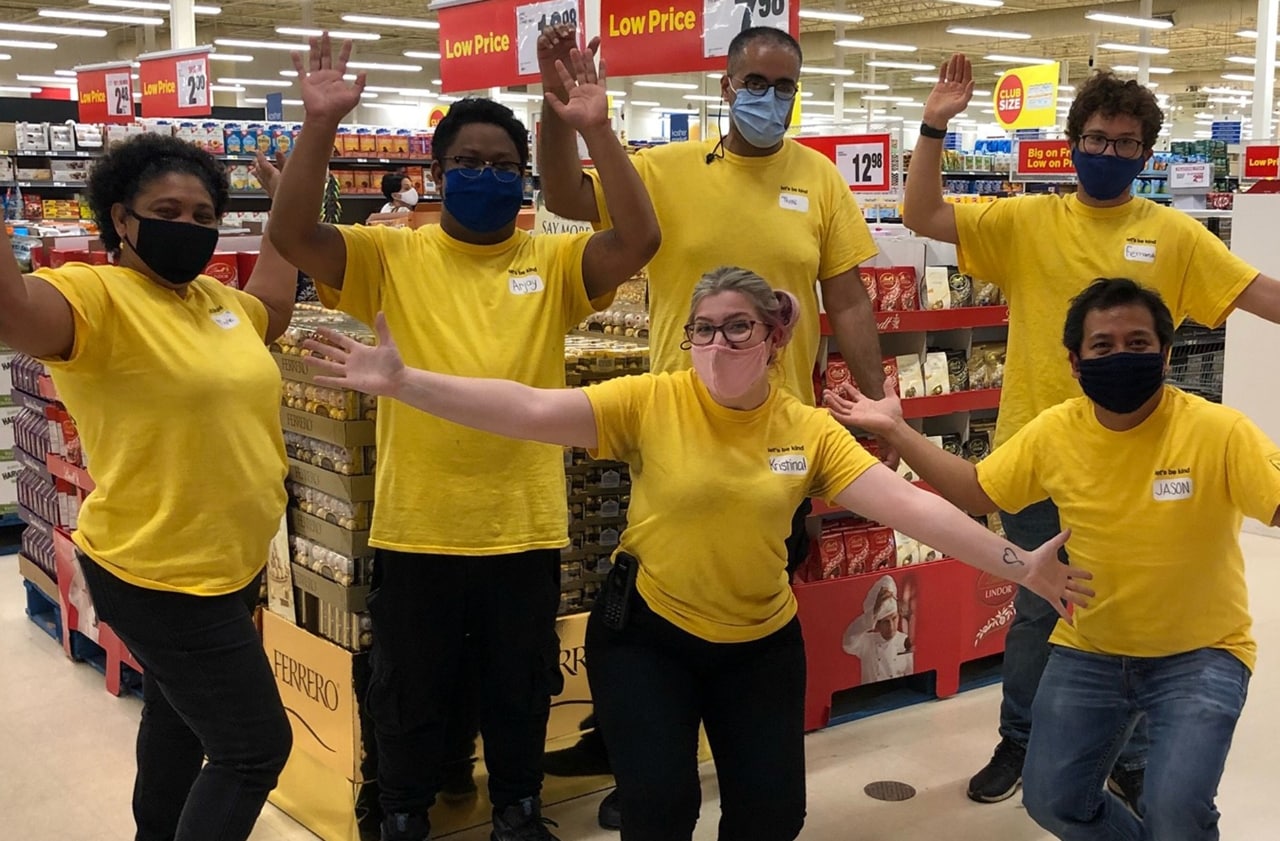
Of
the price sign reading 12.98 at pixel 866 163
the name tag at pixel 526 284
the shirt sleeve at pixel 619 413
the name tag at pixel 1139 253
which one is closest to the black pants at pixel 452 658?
the shirt sleeve at pixel 619 413

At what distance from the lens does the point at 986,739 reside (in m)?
4.24

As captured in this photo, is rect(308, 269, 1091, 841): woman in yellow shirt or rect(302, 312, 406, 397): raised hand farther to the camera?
rect(308, 269, 1091, 841): woman in yellow shirt

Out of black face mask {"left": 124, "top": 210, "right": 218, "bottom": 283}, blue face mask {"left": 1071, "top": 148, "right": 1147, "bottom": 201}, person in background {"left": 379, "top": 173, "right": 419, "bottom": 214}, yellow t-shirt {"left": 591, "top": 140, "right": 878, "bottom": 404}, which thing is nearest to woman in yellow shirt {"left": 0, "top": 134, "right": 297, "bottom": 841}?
black face mask {"left": 124, "top": 210, "right": 218, "bottom": 283}

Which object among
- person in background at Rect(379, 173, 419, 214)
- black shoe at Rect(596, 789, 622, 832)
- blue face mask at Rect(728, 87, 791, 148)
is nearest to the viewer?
blue face mask at Rect(728, 87, 791, 148)

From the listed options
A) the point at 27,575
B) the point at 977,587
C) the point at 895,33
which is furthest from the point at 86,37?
the point at 977,587

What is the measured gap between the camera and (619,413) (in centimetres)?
263

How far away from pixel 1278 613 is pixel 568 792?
365cm

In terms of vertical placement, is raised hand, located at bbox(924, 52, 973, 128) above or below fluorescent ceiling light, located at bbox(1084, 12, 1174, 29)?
below

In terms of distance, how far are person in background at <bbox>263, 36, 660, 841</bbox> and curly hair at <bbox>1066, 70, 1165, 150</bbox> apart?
119 cm

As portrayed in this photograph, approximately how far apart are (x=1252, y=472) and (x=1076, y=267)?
0.89m

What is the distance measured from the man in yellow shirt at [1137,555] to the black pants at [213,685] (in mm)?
1342

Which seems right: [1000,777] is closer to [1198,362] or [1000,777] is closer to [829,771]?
[829,771]

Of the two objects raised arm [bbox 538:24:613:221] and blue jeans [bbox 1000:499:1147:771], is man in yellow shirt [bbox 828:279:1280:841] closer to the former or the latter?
blue jeans [bbox 1000:499:1147:771]

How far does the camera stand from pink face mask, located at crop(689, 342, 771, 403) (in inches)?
99.3
